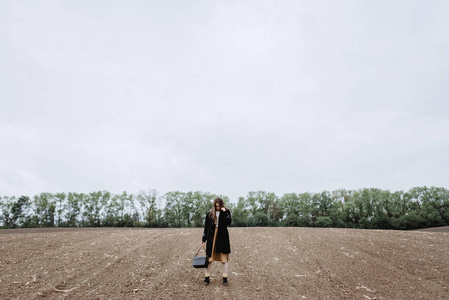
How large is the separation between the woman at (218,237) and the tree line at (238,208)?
128 ft

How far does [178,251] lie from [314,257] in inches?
258

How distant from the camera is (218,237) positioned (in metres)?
6.84

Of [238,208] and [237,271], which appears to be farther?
A: [238,208]

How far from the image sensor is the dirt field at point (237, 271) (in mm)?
6727

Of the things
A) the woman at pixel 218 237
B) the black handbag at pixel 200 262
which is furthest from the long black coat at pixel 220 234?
the black handbag at pixel 200 262

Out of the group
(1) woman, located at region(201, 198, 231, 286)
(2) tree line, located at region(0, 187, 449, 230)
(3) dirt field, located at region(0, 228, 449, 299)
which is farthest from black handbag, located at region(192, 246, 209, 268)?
(2) tree line, located at region(0, 187, 449, 230)

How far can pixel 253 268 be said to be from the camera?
29.8 ft

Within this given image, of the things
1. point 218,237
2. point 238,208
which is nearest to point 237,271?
point 218,237

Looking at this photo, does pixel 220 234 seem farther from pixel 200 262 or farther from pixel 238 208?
pixel 238 208

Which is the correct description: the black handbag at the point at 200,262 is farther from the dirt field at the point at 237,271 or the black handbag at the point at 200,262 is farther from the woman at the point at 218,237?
the dirt field at the point at 237,271

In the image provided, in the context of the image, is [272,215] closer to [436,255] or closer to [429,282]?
[436,255]

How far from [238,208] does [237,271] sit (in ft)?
142

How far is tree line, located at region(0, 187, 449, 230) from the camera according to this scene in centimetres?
4616

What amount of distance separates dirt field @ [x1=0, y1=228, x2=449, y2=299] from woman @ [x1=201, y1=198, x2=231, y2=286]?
2.68 feet
